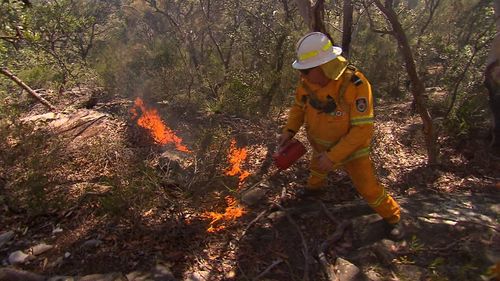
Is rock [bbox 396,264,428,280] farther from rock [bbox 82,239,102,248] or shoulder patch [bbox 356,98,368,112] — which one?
rock [bbox 82,239,102,248]

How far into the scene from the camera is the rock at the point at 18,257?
10.5 feet

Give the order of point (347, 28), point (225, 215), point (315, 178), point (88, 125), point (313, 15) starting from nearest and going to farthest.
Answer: point (225, 215) → point (315, 178) → point (313, 15) → point (88, 125) → point (347, 28)

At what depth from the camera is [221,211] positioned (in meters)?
3.79

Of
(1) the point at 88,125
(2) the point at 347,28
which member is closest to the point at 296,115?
(1) the point at 88,125

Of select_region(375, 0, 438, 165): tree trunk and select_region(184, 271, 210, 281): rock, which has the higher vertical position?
select_region(375, 0, 438, 165): tree trunk

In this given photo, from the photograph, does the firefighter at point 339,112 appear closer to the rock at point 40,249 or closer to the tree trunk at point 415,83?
the tree trunk at point 415,83

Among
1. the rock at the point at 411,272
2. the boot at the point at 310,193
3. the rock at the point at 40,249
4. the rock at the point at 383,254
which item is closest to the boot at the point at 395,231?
the rock at the point at 383,254

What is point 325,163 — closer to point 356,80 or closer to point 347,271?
point 356,80

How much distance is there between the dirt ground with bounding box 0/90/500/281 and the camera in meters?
3.13

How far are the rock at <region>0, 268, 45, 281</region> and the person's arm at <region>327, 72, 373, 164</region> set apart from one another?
259 cm

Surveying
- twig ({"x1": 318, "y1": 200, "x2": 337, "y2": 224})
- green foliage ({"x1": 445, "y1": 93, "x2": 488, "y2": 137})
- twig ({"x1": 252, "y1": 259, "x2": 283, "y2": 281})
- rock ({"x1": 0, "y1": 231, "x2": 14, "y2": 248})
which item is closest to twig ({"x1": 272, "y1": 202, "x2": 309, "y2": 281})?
twig ({"x1": 252, "y1": 259, "x2": 283, "y2": 281})

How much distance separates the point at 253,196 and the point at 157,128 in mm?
2471

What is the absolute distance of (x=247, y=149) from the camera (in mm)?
5188

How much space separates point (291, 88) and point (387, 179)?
2.77m
